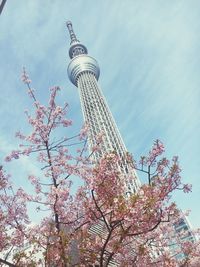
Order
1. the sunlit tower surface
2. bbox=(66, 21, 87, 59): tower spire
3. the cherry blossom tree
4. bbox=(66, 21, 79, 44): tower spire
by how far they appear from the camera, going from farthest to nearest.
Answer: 1. bbox=(66, 21, 79, 44): tower spire
2. bbox=(66, 21, 87, 59): tower spire
3. the sunlit tower surface
4. the cherry blossom tree

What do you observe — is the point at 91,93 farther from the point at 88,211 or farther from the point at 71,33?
the point at 88,211

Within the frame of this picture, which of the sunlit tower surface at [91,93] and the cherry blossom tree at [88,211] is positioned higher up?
the sunlit tower surface at [91,93]

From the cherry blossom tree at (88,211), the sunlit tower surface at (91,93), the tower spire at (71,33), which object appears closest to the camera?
the cherry blossom tree at (88,211)

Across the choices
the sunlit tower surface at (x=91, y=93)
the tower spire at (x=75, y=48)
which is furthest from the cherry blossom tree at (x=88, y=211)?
the tower spire at (x=75, y=48)

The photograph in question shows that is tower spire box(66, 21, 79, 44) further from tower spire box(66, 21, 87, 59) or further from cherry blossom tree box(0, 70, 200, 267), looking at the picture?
cherry blossom tree box(0, 70, 200, 267)

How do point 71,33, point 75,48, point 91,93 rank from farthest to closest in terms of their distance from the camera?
point 71,33, point 75,48, point 91,93

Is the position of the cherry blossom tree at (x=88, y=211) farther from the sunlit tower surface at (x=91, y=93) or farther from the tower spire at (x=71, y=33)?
the tower spire at (x=71, y=33)

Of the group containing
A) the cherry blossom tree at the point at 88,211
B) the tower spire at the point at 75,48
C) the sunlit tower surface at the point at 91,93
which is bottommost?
the cherry blossom tree at the point at 88,211

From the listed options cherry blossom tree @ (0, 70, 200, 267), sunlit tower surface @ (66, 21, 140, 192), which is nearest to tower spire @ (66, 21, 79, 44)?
sunlit tower surface @ (66, 21, 140, 192)

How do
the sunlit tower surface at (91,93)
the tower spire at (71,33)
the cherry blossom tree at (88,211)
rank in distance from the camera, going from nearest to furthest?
the cherry blossom tree at (88,211)
the sunlit tower surface at (91,93)
the tower spire at (71,33)

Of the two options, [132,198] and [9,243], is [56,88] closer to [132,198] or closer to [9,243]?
[9,243]

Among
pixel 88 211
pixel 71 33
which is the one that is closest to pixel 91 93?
pixel 71 33

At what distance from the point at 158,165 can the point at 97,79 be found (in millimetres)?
115486

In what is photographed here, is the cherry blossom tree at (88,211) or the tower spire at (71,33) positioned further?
the tower spire at (71,33)
